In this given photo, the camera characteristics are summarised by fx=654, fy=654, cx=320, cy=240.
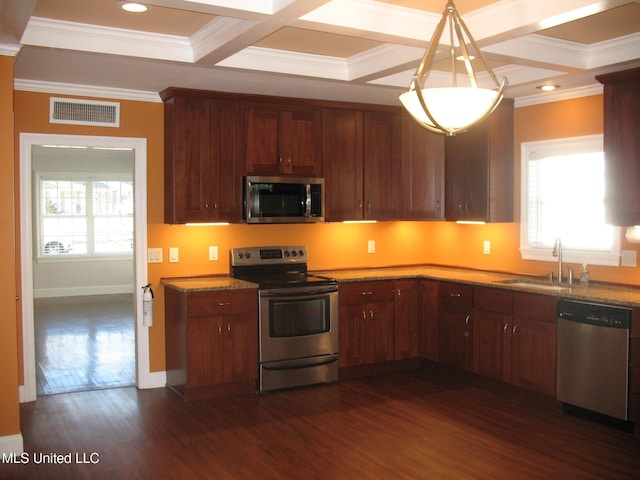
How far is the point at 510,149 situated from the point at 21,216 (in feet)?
13.1

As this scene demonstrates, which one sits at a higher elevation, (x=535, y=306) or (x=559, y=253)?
(x=559, y=253)

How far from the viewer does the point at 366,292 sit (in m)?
5.60

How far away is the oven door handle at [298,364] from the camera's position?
203 inches

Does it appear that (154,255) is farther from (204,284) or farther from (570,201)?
(570,201)

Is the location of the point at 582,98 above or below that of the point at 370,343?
above

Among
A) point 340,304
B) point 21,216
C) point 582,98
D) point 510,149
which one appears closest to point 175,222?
point 21,216

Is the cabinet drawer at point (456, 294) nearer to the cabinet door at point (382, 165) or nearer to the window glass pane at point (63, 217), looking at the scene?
the cabinet door at point (382, 165)

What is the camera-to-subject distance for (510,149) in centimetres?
567

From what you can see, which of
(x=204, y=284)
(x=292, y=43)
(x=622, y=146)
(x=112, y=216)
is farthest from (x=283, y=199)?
(x=112, y=216)

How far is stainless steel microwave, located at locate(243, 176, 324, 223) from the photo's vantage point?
17.5ft

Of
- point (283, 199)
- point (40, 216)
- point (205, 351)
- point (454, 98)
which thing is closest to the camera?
point (454, 98)

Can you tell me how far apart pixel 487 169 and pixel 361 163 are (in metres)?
1.10

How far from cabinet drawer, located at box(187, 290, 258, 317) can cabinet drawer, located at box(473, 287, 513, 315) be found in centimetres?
178

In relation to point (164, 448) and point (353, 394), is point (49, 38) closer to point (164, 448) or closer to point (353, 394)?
point (164, 448)
